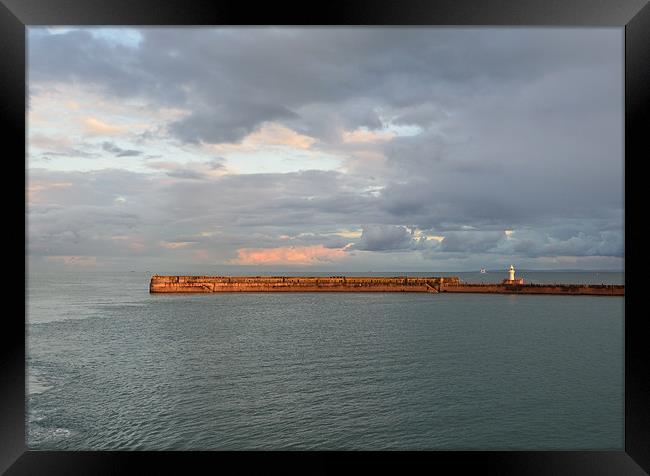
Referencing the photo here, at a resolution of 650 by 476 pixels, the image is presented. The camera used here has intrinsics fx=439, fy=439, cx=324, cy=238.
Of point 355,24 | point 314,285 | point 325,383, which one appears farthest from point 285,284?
point 355,24

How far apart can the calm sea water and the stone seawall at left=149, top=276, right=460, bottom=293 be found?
54.5 feet

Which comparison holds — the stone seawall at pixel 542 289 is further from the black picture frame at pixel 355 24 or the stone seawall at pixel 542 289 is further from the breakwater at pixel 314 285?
the black picture frame at pixel 355 24

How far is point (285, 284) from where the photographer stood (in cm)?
4212

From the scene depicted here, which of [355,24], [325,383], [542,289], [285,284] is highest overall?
[355,24]

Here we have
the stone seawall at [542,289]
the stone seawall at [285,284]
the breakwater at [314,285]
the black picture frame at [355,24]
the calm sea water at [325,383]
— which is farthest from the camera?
the stone seawall at [285,284]

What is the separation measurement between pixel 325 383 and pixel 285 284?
1244 inches

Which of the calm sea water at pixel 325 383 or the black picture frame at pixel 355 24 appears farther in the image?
the calm sea water at pixel 325 383

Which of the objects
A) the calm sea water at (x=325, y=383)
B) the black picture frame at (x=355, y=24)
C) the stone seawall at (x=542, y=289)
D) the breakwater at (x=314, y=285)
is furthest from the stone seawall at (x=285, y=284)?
the black picture frame at (x=355, y=24)

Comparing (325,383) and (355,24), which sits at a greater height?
(355,24)

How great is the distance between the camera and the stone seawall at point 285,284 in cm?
4038

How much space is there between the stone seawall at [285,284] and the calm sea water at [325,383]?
54.5 ft

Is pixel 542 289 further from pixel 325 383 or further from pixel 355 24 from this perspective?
pixel 355 24

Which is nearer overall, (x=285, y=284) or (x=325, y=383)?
(x=325, y=383)

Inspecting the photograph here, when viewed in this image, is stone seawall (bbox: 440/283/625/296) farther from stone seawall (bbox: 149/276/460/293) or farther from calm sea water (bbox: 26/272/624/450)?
calm sea water (bbox: 26/272/624/450)
